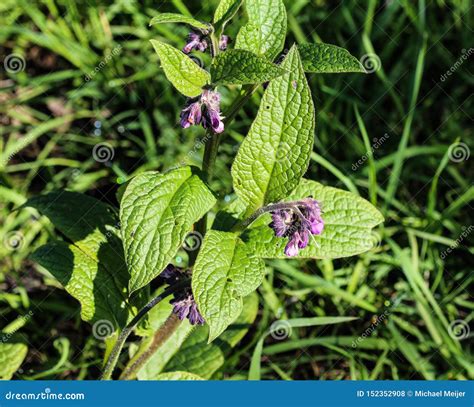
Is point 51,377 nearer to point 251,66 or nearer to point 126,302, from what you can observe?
point 126,302

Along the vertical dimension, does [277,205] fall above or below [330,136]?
above

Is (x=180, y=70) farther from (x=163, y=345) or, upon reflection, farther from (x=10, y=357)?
(x=10, y=357)

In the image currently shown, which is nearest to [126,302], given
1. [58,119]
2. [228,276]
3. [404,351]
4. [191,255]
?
[191,255]

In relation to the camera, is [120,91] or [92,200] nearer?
[92,200]

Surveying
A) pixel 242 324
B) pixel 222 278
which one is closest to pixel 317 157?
pixel 242 324
